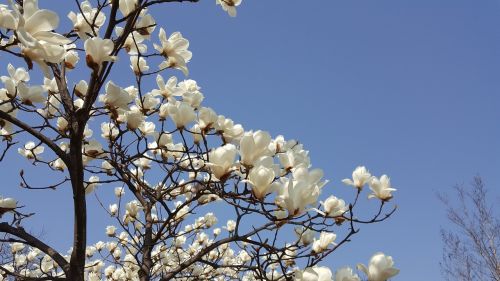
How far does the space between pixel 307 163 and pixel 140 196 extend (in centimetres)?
130

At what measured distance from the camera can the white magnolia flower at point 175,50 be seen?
6.65 feet

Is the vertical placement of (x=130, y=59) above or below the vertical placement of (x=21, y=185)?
above

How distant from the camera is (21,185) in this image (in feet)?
7.41

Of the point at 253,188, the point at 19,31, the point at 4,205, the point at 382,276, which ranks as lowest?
the point at 382,276

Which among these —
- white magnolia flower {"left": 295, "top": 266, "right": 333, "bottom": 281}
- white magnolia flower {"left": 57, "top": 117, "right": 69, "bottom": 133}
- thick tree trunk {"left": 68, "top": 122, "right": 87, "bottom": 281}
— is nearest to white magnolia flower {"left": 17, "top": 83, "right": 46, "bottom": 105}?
thick tree trunk {"left": 68, "top": 122, "right": 87, "bottom": 281}

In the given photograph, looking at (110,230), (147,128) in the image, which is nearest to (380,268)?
(147,128)

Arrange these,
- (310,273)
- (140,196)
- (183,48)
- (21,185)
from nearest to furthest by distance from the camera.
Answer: (310,273) < (183,48) < (21,185) < (140,196)

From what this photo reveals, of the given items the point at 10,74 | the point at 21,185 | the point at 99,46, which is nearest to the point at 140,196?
the point at 21,185

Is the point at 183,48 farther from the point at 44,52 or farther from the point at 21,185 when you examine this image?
the point at 21,185

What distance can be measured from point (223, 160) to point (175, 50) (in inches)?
31.5

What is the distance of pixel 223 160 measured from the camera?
1.46m

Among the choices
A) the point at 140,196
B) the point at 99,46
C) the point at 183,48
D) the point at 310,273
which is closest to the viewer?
the point at 310,273

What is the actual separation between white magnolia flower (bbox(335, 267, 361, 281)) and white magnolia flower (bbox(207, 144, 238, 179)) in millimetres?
480

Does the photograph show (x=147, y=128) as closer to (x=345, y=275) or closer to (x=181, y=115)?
(x=181, y=115)
